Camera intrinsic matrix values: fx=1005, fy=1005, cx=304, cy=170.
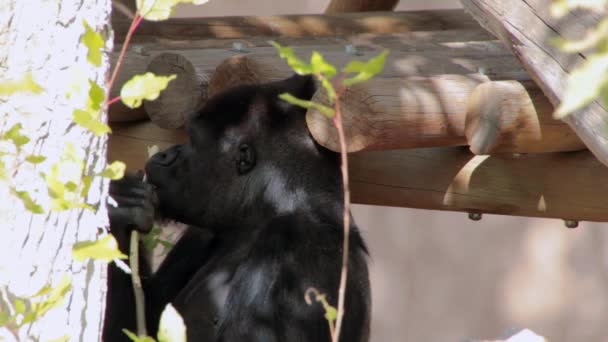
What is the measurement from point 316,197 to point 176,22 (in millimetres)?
1532

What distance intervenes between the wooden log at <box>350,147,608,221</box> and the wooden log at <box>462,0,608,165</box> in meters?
0.67

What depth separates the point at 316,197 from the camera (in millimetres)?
2447

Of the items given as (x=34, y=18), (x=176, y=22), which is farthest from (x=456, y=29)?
(x=34, y=18)

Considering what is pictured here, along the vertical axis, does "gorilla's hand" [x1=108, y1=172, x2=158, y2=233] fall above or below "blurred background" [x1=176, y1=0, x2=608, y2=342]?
above

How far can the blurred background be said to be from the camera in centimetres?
555

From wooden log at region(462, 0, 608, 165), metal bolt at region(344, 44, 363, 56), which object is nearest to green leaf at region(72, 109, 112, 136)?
wooden log at region(462, 0, 608, 165)

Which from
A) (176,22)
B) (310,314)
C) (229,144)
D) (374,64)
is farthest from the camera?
(176,22)

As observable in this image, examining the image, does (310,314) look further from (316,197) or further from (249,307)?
(316,197)

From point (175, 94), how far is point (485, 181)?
0.86 metres

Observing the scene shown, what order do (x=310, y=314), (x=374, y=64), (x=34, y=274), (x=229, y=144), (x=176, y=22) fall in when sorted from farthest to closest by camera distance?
(x=176, y=22)
(x=229, y=144)
(x=310, y=314)
(x=34, y=274)
(x=374, y=64)

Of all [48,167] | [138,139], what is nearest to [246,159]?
[138,139]

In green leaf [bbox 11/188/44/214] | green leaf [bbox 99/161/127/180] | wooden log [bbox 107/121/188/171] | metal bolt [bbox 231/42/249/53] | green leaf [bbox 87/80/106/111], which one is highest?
green leaf [bbox 87/80/106/111]

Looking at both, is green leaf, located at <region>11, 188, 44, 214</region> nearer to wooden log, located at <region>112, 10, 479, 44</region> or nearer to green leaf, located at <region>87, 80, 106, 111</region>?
green leaf, located at <region>87, 80, 106, 111</region>

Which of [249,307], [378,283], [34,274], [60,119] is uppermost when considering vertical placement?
[60,119]
